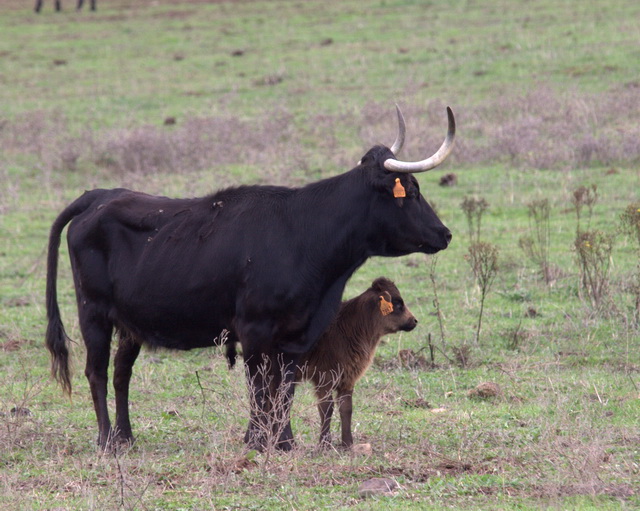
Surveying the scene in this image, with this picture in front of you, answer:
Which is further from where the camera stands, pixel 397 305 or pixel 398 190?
pixel 397 305

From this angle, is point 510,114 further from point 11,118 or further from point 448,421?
point 448,421

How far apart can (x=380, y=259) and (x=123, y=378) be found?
5.94 metres

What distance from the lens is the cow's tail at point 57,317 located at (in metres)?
7.61

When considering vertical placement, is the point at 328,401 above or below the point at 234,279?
below

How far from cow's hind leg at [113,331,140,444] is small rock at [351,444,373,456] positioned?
5.56 ft

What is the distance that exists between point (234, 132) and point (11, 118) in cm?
606

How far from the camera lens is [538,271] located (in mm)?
11367

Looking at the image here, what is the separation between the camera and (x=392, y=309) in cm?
743

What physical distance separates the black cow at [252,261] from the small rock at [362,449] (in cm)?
48

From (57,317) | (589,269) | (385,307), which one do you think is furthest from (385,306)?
(589,269)

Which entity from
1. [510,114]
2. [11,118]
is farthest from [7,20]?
[510,114]

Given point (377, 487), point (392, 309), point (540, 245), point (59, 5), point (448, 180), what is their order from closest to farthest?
point (377, 487), point (392, 309), point (540, 245), point (448, 180), point (59, 5)

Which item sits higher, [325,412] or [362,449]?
[325,412]

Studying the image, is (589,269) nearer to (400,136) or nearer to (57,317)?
(400,136)
